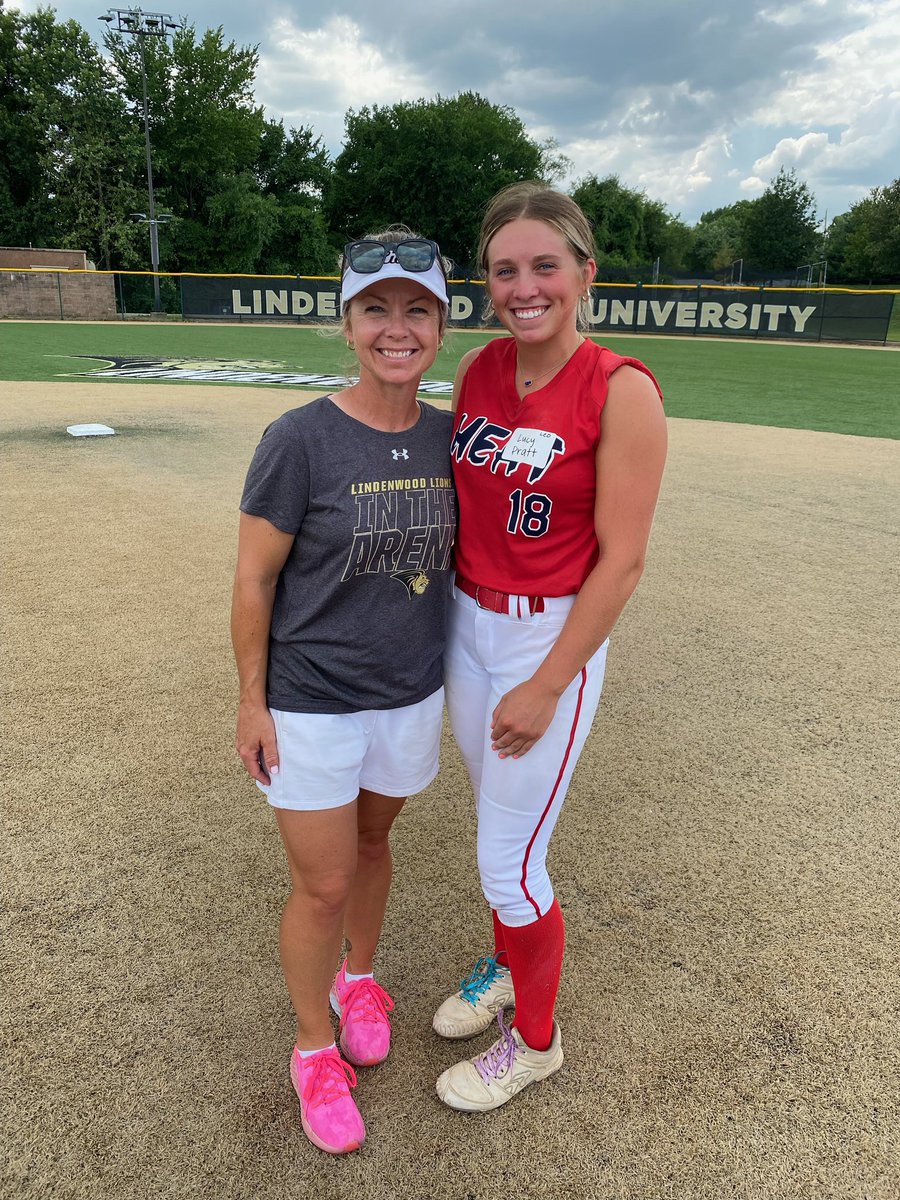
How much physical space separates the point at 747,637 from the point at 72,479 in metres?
5.92

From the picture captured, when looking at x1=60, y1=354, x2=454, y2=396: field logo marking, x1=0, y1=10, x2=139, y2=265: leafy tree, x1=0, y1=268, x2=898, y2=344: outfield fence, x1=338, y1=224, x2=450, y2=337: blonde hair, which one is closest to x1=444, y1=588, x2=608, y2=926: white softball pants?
x1=338, y1=224, x2=450, y2=337: blonde hair

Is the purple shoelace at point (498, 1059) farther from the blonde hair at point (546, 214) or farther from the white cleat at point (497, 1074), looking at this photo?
the blonde hair at point (546, 214)

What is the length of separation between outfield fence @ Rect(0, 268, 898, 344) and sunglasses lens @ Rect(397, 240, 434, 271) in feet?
93.3

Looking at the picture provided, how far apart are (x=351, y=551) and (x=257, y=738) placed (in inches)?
18.9

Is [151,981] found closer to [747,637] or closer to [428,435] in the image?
[428,435]

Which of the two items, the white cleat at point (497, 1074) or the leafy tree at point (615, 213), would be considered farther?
the leafy tree at point (615, 213)

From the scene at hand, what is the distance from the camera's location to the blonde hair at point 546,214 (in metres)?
1.83

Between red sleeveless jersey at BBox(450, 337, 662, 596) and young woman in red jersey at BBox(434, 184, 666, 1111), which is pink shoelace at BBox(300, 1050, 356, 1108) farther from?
red sleeveless jersey at BBox(450, 337, 662, 596)

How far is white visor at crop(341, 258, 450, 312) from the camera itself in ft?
5.96

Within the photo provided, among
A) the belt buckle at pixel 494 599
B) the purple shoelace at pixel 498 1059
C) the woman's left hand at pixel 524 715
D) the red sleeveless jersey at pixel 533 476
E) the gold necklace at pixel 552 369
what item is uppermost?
Answer: the gold necklace at pixel 552 369

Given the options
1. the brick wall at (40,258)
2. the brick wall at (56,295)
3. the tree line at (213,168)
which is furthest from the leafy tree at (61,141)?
the brick wall at (56,295)

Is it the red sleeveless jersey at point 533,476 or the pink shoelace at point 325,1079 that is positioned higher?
the red sleeveless jersey at point 533,476

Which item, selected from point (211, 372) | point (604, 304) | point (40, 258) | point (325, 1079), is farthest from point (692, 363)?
point (40, 258)

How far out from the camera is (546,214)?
1826mm
